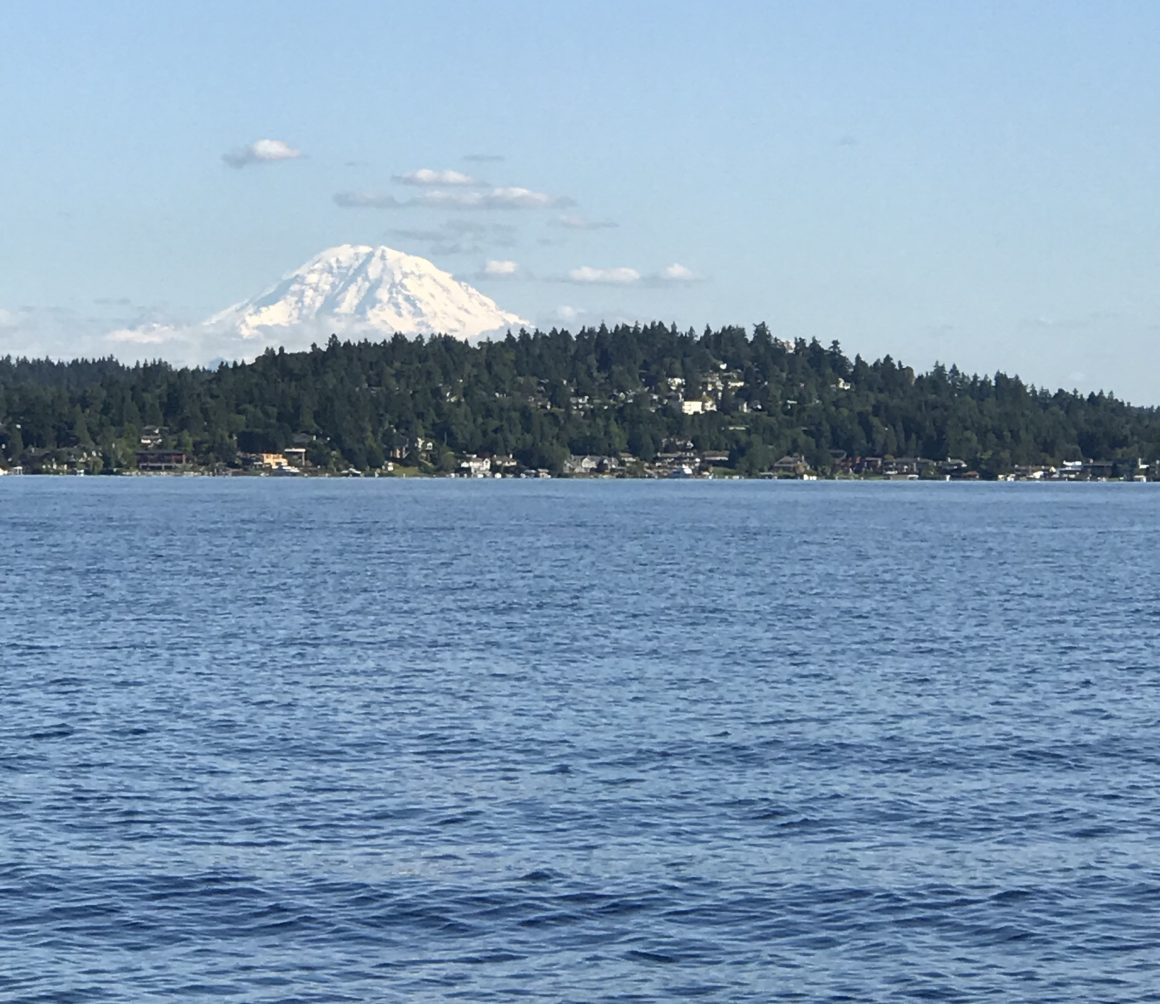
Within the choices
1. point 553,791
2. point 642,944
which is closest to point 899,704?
point 553,791

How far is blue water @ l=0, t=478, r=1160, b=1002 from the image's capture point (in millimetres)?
30391

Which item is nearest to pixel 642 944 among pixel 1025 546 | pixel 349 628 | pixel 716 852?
pixel 716 852

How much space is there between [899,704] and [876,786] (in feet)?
47.3

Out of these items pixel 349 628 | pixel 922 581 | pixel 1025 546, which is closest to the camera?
pixel 349 628

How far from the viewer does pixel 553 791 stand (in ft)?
142

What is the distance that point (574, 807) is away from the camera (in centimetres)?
4159

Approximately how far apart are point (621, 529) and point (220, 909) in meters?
166

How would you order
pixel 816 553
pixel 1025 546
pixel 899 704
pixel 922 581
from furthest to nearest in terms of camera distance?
pixel 1025 546 < pixel 816 553 < pixel 922 581 < pixel 899 704

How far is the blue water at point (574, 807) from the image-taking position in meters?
30.4

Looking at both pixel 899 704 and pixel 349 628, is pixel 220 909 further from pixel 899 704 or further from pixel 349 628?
pixel 349 628

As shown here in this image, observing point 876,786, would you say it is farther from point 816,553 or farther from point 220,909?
point 816,553

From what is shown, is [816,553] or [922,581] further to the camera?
[816,553]

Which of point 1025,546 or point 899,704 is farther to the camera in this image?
point 1025,546

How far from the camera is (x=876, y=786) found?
44438 mm
